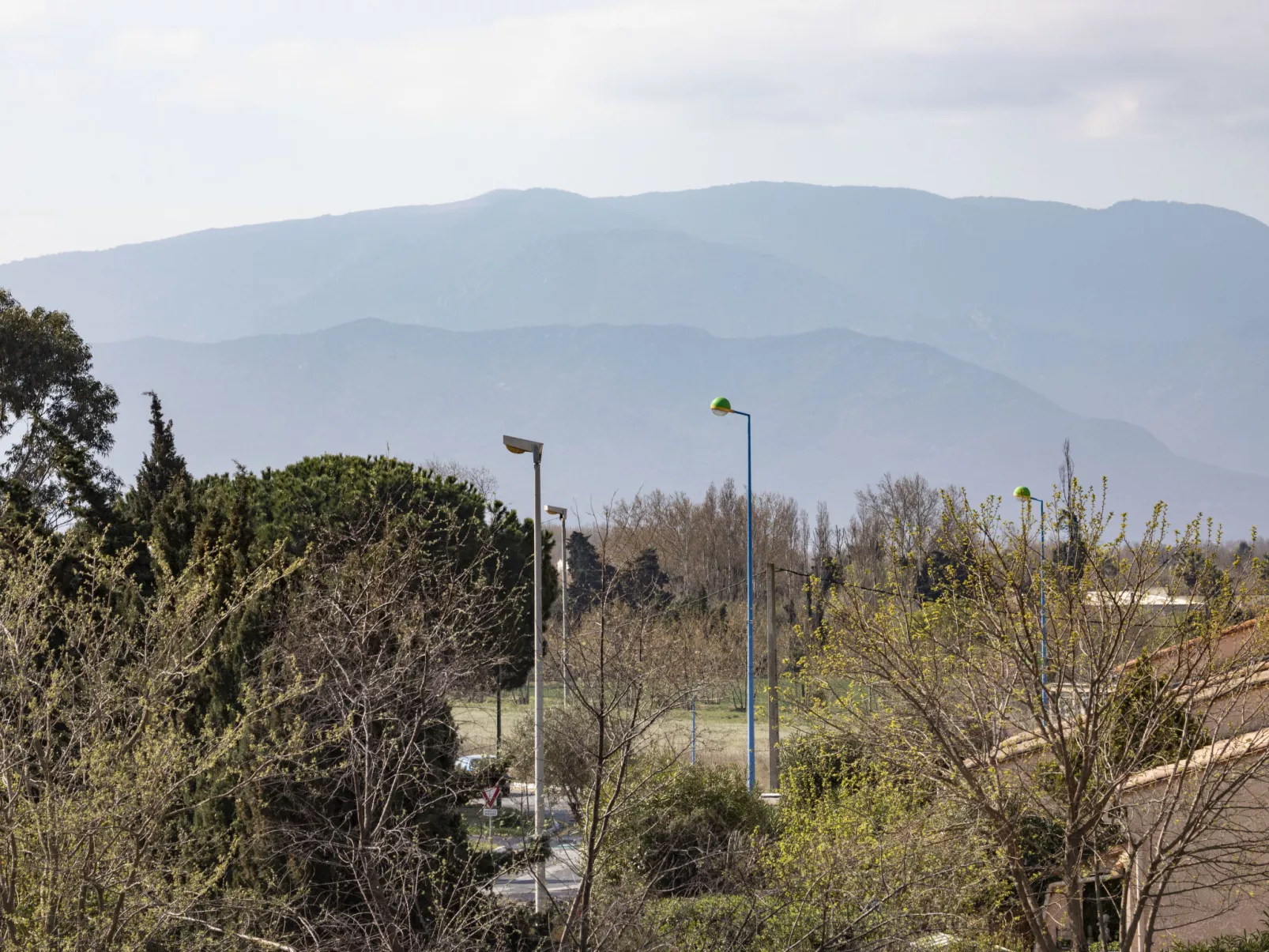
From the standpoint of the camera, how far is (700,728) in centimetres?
5344

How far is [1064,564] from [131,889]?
8.05m

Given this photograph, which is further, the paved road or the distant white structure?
the paved road

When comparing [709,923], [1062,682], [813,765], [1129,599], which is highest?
[1129,599]

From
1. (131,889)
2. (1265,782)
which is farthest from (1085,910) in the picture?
(131,889)

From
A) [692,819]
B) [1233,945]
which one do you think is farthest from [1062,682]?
[692,819]

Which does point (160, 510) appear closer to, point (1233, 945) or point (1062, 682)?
point (1062, 682)

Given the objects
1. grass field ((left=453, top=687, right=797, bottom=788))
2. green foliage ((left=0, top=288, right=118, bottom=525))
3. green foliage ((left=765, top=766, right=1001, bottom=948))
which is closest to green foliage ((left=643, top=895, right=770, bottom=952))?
green foliage ((left=765, top=766, right=1001, bottom=948))

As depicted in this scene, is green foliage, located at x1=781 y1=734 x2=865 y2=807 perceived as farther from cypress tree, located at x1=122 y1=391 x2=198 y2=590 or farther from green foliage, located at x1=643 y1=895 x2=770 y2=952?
cypress tree, located at x1=122 y1=391 x2=198 y2=590

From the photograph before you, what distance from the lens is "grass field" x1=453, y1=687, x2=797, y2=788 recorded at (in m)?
39.1

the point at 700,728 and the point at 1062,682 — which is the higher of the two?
the point at 1062,682

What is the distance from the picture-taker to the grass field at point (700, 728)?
39094 millimetres

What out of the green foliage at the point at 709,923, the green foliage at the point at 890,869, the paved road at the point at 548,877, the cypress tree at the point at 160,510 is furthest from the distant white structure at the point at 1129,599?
the paved road at the point at 548,877

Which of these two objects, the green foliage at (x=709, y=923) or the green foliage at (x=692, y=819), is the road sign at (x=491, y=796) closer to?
the green foliage at (x=692, y=819)

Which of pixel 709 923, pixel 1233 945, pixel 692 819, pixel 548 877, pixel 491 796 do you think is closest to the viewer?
pixel 709 923
